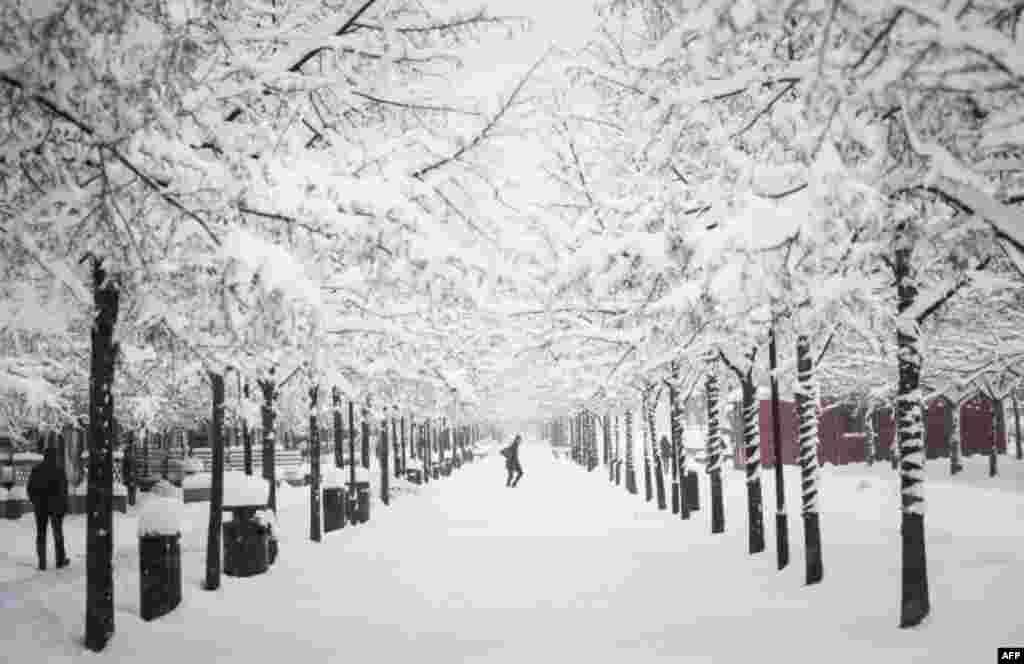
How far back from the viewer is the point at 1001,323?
1566 cm

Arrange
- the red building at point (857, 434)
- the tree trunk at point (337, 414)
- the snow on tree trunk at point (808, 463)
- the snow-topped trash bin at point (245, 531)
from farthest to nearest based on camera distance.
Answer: the red building at point (857, 434)
the tree trunk at point (337, 414)
the snow-topped trash bin at point (245, 531)
the snow on tree trunk at point (808, 463)

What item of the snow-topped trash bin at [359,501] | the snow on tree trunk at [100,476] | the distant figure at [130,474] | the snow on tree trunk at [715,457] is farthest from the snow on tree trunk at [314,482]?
the distant figure at [130,474]

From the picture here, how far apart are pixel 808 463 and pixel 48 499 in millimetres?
11386

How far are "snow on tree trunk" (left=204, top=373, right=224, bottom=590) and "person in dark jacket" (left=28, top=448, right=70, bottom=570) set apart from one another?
378cm

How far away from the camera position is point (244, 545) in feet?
33.2

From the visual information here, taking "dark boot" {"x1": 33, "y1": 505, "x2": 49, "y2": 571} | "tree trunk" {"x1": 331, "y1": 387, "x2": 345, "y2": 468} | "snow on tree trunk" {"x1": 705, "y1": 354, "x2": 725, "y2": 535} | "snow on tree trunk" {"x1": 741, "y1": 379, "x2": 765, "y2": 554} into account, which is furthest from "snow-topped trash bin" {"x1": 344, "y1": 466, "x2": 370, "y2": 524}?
"snow on tree trunk" {"x1": 741, "y1": 379, "x2": 765, "y2": 554}

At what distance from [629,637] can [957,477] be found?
885 inches

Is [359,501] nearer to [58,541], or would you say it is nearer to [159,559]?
[58,541]

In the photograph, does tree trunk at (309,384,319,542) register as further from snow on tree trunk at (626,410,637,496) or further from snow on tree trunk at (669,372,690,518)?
snow on tree trunk at (626,410,637,496)

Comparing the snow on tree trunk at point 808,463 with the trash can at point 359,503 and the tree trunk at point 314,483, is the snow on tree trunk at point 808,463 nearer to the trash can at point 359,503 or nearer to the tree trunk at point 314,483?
the tree trunk at point 314,483

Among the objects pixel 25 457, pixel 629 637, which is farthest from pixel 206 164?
pixel 25 457

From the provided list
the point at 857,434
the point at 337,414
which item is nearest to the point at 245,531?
the point at 337,414

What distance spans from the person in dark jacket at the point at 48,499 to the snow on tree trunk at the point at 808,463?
436 inches

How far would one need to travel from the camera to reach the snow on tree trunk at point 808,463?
8570 millimetres
